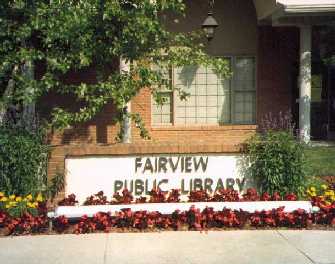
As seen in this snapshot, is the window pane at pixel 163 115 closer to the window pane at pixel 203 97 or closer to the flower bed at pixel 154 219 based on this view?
the window pane at pixel 203 97

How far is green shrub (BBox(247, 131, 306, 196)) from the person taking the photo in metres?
8.71

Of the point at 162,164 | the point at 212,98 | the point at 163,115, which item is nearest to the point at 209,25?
the point at 212,98

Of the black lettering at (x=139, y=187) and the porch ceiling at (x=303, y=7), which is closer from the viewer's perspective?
the black lettering at (x=139, y=187)

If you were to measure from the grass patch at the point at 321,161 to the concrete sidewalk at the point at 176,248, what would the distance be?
211 cm

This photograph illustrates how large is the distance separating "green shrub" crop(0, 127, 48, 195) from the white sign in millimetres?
454

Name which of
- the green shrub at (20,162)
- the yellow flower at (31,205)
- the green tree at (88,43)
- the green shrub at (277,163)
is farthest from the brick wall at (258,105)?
the yellow flower at (31,205)

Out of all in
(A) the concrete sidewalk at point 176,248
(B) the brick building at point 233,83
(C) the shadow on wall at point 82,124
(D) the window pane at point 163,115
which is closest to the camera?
(A) the concrete sidewalk at point 176,248

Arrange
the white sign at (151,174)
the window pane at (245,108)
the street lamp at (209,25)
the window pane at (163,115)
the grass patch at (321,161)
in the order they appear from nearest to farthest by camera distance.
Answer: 1. the white sign at (151,174)
2. the grass patch at (321,161)
3. the street lamp at (209,25)
4. the window pane at (163,115)
5. the window pane at (245,108)

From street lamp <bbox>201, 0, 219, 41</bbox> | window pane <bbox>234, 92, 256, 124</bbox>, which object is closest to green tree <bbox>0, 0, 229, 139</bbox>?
street lamp <bbox>201, 0, 219, 41</bbox>

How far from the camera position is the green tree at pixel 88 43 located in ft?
28.7

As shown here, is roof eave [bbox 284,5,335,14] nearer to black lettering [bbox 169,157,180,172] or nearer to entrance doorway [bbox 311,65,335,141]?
entrance doorway [bbox 311,65,335,141]

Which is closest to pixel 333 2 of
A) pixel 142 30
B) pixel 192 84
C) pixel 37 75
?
pixel 192 84

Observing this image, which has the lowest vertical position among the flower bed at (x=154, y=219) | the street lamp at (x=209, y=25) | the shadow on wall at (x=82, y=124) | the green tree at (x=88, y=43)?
the flower bed at (x=154, y=219)

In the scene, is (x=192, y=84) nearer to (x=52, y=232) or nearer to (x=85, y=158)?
(x=85, y=158)
